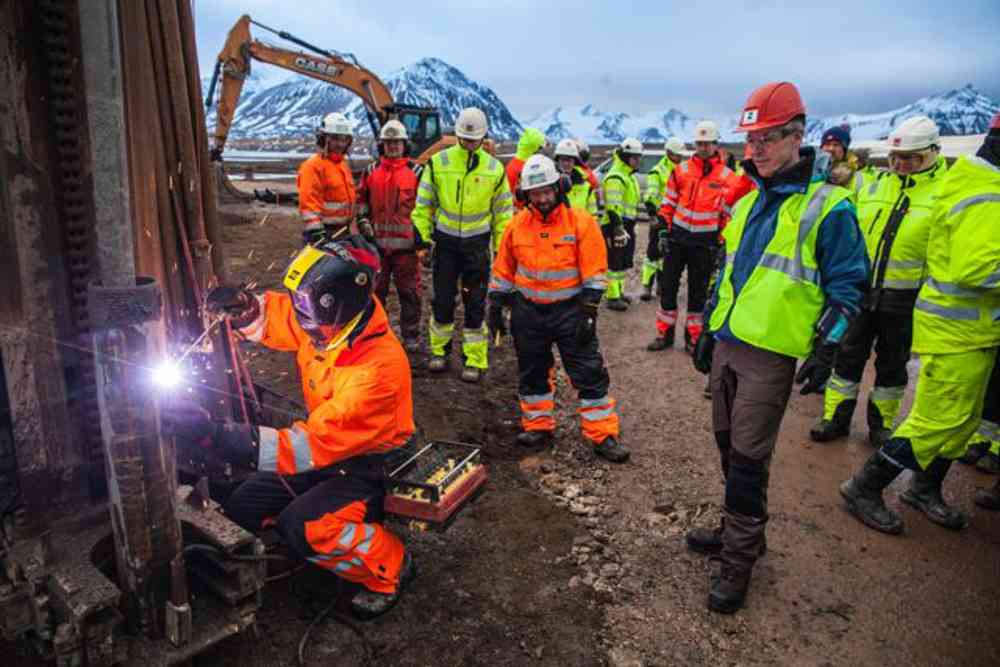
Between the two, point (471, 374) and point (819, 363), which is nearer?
point (819, 363)

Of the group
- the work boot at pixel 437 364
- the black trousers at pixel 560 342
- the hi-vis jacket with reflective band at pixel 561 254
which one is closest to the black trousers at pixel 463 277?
the work boot at pixel 437 364

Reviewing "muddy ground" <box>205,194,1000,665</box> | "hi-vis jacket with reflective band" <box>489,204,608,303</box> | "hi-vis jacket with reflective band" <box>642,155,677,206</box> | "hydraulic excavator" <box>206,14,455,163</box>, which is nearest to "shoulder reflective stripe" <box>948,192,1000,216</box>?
"muddy ground" <box>205,194,1000,665</box>

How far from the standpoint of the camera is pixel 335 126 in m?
7.17

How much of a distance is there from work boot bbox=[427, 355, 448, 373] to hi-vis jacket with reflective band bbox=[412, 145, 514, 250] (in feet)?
3.96

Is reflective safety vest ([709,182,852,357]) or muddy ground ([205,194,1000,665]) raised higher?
reflective safety vest ([709,182,852,357])

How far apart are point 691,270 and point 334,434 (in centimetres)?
541

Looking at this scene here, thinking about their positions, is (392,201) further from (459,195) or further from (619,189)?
(619,189)

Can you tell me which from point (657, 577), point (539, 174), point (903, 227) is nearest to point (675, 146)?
point (903, 227)

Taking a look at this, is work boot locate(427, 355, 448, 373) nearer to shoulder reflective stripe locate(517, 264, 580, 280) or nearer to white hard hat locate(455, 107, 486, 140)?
shoulder reflective stripe locate(517, 264, 580, 280)

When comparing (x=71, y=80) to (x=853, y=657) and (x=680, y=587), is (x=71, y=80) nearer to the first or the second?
(x=680, y=587)

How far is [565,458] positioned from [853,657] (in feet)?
7.82

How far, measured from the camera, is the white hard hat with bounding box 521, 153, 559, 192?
4734 mm

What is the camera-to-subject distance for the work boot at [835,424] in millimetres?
5363

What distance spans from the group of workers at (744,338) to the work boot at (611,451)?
2cm
